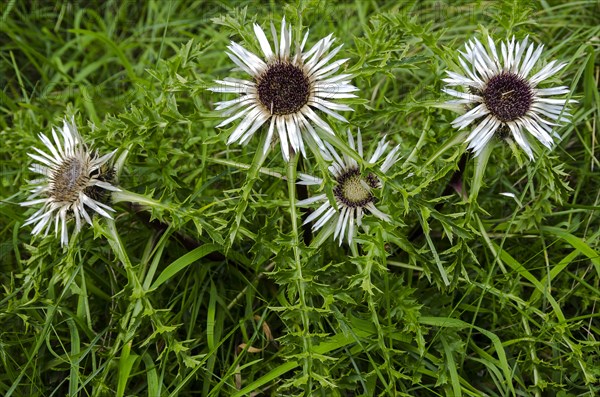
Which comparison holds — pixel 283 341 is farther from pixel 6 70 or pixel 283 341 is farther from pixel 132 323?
pixel 6 70

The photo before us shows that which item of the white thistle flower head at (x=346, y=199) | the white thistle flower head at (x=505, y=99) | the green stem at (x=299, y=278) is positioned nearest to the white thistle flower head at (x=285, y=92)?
the green stem at (x=299, y=278)

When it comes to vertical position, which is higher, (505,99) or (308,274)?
(505,99)

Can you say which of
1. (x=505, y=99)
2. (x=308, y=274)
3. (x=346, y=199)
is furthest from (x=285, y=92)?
(x=505, y=99)

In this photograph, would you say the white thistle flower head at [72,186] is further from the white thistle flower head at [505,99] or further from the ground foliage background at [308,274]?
the white thistle flower head at [505,99]

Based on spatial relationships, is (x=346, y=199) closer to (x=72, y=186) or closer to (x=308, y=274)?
(x=308, y=274)

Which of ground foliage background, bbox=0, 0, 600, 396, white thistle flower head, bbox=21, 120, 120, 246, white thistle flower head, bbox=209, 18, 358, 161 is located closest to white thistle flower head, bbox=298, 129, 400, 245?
ground foliage background, bbox=0, 0, 600, 396

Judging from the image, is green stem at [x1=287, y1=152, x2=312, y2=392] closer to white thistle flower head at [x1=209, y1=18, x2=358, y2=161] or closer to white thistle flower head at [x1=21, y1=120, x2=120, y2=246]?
white thistle flower head at [x1=209, y1=18, x2=358, y2=161]
